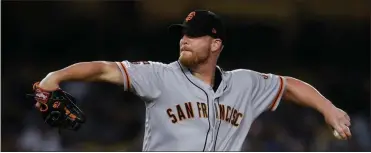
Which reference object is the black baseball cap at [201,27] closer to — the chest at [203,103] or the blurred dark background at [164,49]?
the chest at [203,103]

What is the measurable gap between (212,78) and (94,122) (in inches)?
136

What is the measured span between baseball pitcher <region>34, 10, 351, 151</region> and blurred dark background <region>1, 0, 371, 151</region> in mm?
3225

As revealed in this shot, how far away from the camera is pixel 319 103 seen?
315cm

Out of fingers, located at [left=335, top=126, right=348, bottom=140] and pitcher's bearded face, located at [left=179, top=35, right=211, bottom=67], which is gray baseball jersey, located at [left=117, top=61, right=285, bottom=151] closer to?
pitcher's bearded face, located at [left=179, top=35, right=211, bottom=67]

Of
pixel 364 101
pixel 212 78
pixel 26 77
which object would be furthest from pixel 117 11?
pixel 212 78

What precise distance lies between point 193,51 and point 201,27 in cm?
12

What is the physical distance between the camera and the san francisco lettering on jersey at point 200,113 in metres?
2.98

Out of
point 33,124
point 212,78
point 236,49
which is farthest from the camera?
point 236,49

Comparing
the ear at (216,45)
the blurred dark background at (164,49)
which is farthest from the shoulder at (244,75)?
the blurred dark background at (164,49)

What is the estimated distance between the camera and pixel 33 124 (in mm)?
6430

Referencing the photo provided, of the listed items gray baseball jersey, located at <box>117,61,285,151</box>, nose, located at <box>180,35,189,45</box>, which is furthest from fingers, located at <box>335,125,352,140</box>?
nose, located at <box>180,35,189,45</box>

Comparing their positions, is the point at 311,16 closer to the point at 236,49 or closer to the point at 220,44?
the point at 236,49

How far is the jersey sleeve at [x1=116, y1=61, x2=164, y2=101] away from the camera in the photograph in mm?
2916

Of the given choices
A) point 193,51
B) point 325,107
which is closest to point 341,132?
point 325,107
